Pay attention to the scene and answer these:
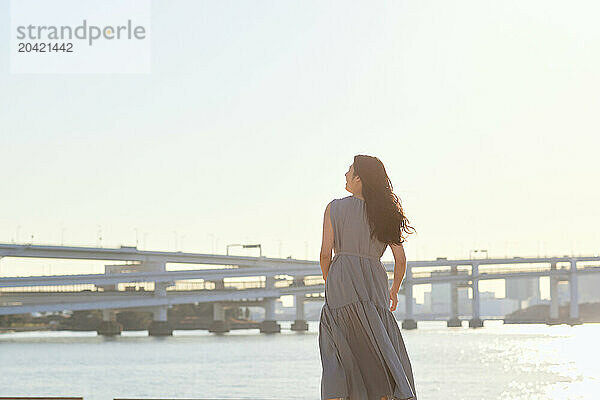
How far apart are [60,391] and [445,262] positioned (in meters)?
29.6

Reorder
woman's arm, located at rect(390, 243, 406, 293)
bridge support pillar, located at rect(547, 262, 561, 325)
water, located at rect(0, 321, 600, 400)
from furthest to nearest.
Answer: bridge support pillar, located at rect(547, 262, 561, 325), water, located at rect(0, 321, 600, 400), woman's arm, located at rect(390, 243, 406, 293)

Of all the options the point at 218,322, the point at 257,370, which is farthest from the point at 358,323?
the point at 218,322

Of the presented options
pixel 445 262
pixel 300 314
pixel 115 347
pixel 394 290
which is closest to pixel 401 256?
pixel 394 290

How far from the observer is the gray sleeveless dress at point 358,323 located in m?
3.02

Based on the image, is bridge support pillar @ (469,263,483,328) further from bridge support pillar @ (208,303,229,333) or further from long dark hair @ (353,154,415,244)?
long dark hair @ (353,154,415,244)

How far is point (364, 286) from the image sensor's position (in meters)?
3.11

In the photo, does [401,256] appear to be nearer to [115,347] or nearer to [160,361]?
[160,361]

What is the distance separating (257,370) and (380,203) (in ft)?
86.6

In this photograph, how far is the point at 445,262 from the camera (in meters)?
52.3

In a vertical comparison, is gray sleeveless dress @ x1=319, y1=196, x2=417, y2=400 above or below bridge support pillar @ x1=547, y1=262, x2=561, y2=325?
above

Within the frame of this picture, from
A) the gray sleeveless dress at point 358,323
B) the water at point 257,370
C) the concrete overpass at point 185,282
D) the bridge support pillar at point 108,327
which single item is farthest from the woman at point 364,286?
the bridge support pillar at point 108,327

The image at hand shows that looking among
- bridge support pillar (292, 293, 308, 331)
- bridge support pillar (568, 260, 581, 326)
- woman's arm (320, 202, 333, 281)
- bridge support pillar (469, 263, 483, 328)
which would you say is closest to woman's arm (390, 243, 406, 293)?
woman's arm (320, 202, 333, 281)

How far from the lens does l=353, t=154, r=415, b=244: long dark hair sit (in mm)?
3109

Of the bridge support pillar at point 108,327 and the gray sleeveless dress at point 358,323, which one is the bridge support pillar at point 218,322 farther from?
the gray sleeveless dress at point 358,323
